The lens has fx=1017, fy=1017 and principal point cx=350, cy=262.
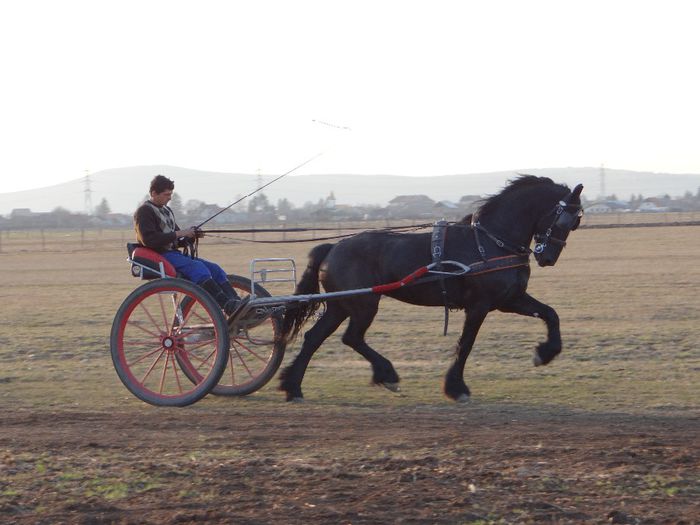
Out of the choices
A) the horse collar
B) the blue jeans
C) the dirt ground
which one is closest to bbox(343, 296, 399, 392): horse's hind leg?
the dirt ground

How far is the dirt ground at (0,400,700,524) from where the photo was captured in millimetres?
5820

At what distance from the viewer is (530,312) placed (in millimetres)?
9906

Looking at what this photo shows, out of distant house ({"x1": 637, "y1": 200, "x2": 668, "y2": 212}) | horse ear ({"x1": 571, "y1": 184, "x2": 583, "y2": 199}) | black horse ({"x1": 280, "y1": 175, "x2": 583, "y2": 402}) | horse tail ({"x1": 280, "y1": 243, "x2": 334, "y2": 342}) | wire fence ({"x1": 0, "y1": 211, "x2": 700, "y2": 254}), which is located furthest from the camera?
distant house ({"x1": 637, "y1": 200, "x2": 668, "y2": 212})

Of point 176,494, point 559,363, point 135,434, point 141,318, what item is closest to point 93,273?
point 141,318

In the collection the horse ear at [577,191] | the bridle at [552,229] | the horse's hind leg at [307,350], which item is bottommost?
the horse's hind leg at [307,350]

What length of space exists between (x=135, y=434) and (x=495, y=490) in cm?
331

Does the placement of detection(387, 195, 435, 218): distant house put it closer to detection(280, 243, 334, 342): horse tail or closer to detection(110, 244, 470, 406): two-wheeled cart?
detection(280, 243, 334, 342): horse tail

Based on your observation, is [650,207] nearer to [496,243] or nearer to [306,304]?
[496,243]

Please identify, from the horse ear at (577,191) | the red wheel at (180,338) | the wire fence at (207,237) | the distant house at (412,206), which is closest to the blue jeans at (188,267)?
the red wheel at (180,338)

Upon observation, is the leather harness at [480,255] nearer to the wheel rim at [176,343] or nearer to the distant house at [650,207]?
the wheel rim at [176,343]

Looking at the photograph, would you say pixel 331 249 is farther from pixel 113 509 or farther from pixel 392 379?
pixel 113 509

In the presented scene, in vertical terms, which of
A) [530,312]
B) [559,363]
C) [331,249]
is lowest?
[559,363]

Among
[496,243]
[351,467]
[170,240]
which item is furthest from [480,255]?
[351,467]

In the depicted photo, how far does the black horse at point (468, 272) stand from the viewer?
9773mm
